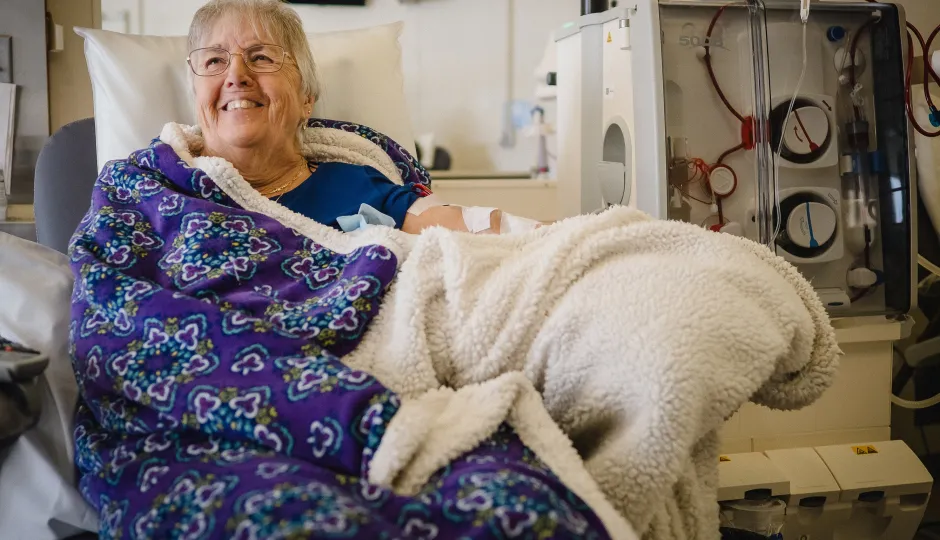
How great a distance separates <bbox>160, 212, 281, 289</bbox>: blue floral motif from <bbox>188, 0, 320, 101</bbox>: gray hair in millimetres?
430

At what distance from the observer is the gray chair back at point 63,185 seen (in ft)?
4.73

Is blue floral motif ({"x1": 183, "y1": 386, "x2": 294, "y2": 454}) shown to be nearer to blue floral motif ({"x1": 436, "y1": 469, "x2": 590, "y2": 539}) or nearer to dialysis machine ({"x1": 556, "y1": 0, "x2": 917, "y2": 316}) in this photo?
blue floral motif ({"x1": 436, "y1": 469, "x2": 590, "y2": 539})

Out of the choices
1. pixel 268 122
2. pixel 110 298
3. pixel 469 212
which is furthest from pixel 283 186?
pixel 110 298

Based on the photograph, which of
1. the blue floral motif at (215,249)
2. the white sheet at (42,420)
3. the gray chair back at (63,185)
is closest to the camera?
the white sheet at (42,420)

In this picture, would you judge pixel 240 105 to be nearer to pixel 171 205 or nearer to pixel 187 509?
pixel 171 205

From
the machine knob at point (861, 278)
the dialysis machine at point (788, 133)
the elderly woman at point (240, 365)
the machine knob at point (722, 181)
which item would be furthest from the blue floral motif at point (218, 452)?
the machine knob at point (861, 278)

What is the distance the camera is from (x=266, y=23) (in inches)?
53.9

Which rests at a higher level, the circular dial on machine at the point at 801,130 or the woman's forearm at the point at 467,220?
the circular dial on machine at the point at 801,130

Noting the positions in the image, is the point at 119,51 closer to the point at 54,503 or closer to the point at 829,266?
the point at 54,503

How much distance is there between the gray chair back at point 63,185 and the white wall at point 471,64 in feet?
6.01

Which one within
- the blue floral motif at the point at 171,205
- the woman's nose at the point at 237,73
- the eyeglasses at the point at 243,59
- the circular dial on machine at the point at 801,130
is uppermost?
the eyeglasses at the point at 243,59

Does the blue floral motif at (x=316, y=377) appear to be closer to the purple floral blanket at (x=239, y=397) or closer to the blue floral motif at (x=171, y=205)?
the purple floral blanket at (x=239, y=397)

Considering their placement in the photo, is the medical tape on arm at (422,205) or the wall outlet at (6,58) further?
the wall outlet at (6,58)

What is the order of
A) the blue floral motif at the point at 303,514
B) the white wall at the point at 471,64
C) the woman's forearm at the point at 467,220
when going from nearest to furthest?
the blue floral motif at the point at 303,514
the woman's forearm at the point at 467,220
the white wall at the point at 471,64
